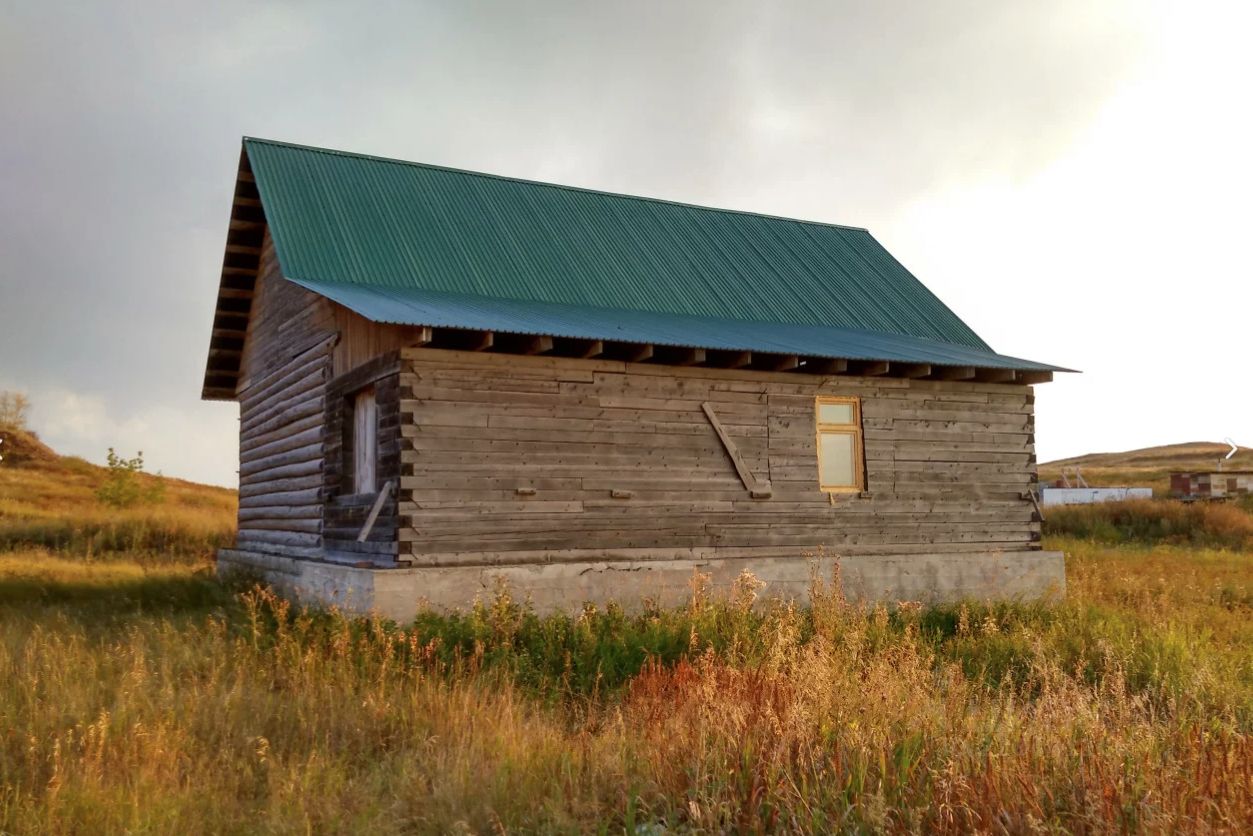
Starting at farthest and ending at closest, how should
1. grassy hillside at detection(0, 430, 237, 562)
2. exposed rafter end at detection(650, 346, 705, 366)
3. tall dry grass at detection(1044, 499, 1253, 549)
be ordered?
tall dry grass at detection(1044, 499, 1253, 549)
grassy hillside at detection(0, 430, 237, 562)
exposed rafter end at detection(650, 346, 705, 366)

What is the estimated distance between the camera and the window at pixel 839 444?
644 inches

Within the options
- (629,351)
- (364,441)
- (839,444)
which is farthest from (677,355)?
(364,441)

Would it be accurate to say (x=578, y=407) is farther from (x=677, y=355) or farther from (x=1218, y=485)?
(x=1218, y=485)

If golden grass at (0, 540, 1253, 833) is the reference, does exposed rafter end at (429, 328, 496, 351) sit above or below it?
above

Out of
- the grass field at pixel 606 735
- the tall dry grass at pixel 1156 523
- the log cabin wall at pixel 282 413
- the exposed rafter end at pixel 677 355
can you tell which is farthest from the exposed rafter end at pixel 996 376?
the tall dry grass at pixel 1156 523

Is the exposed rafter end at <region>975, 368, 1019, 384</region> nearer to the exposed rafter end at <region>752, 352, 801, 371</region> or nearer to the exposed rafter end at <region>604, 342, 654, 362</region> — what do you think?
the exposed rafter end at <region>752, 352, 801, 371</region>

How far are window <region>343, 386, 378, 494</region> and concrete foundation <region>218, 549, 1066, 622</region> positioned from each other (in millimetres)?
1235

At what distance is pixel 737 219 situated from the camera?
900 inches

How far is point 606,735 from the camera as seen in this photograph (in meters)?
6.80

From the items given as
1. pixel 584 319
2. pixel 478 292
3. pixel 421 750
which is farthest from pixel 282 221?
pixel 421 750

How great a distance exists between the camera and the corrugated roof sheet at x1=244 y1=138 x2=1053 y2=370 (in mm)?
15664

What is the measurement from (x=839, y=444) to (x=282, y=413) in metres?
9.50

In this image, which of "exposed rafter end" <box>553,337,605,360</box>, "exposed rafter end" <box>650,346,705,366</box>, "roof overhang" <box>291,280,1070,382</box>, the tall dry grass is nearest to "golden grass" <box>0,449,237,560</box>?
"roof overhang" <box>291,280,1070,382</box>

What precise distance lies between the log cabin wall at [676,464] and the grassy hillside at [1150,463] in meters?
38.3
